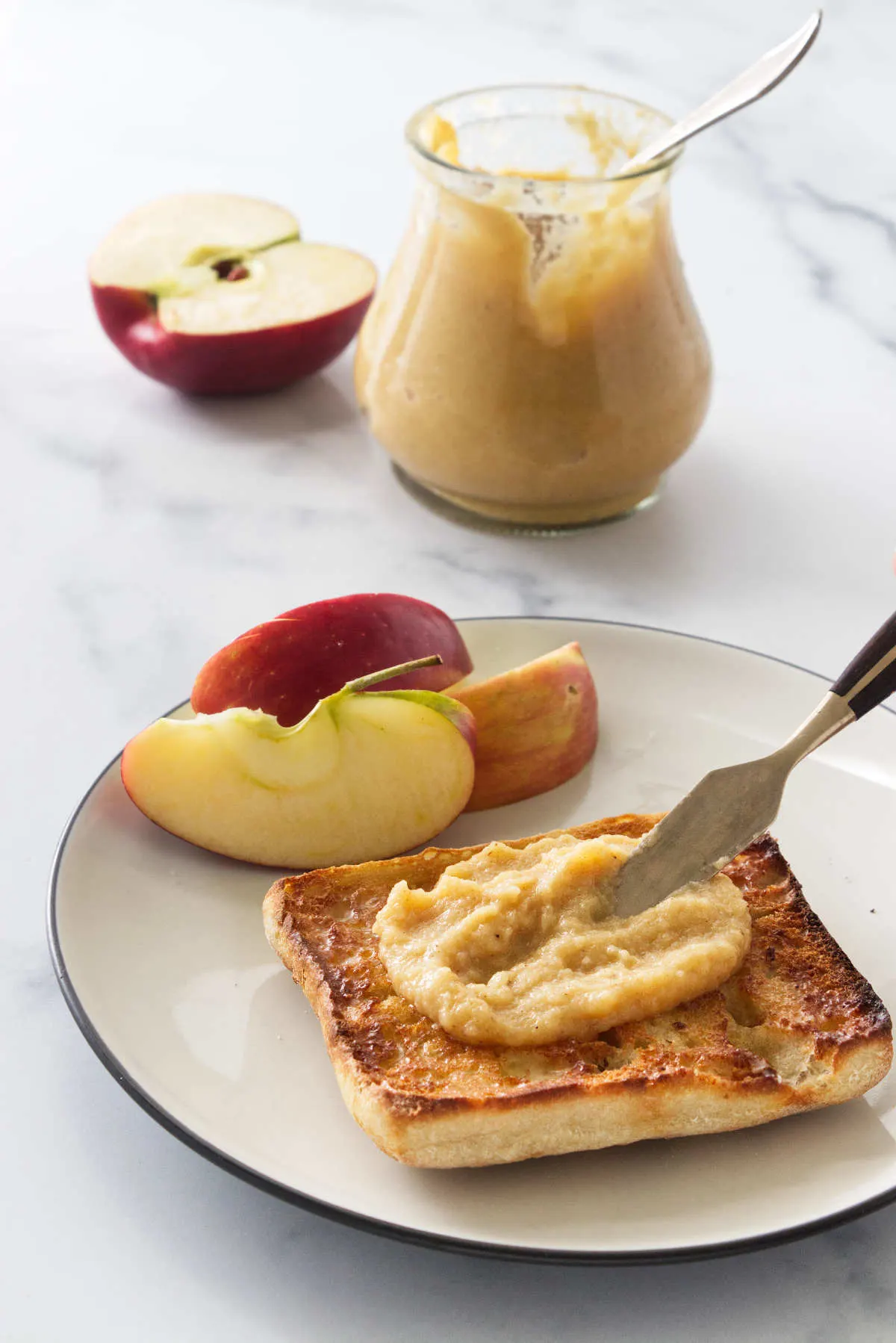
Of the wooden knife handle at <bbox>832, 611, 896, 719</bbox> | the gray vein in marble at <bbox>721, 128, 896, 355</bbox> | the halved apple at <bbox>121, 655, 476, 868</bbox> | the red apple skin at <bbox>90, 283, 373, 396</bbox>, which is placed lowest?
the red apple skin at <bbox>90, 283, 373, 396</bbox>

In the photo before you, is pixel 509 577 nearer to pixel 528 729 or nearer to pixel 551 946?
pixel 528 729

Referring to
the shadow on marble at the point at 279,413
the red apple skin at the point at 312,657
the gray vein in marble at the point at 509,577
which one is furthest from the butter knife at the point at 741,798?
the shadow on marble at the point at 279,413

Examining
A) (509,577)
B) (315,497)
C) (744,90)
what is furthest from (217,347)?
(744,90)

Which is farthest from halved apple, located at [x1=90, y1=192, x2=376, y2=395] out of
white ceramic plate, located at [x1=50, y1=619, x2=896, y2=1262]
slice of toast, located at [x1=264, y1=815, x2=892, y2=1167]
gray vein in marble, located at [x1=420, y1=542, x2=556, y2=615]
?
slice of toast, located at [x1=264, y1=815, x2=892, y2=1167]

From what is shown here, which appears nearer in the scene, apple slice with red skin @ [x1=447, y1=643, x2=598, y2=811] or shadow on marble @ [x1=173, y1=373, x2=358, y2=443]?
apple slice with red skin @ [x1=447, y1=643, x2=598, y2=811]

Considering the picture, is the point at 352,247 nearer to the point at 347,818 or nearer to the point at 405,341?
the point at 405,341

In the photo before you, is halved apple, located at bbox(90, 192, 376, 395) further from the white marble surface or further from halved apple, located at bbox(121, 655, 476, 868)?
halved apple, located at bbox(121, 655, 476, 868)
